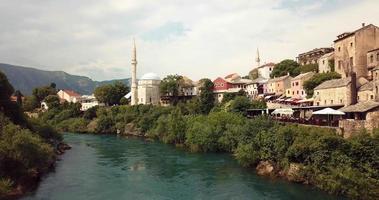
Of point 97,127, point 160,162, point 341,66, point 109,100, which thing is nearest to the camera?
point 160,162

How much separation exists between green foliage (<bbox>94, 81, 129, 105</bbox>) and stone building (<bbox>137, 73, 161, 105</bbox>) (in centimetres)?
969

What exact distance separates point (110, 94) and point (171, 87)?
21094 millimetres

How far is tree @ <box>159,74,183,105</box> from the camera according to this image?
95.8m

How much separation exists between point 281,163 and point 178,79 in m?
64.9

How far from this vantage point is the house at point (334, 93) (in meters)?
47.6

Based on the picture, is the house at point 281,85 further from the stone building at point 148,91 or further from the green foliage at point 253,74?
the stone building at point 148,91

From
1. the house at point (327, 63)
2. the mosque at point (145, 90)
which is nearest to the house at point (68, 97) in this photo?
the mosque at point (145, 90)

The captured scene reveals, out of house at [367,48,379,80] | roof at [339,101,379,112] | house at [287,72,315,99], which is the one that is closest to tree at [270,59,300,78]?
house at [287,72,315,99]

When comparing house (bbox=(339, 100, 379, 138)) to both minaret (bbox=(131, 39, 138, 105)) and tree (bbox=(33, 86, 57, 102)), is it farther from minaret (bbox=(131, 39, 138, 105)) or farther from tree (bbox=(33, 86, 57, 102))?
tree (bbox=(33, 86, 57, 102))

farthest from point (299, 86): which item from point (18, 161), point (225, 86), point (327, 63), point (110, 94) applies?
point (110, 94)

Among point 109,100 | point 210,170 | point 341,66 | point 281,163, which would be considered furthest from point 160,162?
point 109,100

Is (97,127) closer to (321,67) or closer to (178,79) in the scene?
(178,79)

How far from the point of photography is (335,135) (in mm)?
34031

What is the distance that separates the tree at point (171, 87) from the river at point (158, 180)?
42.9 meters
